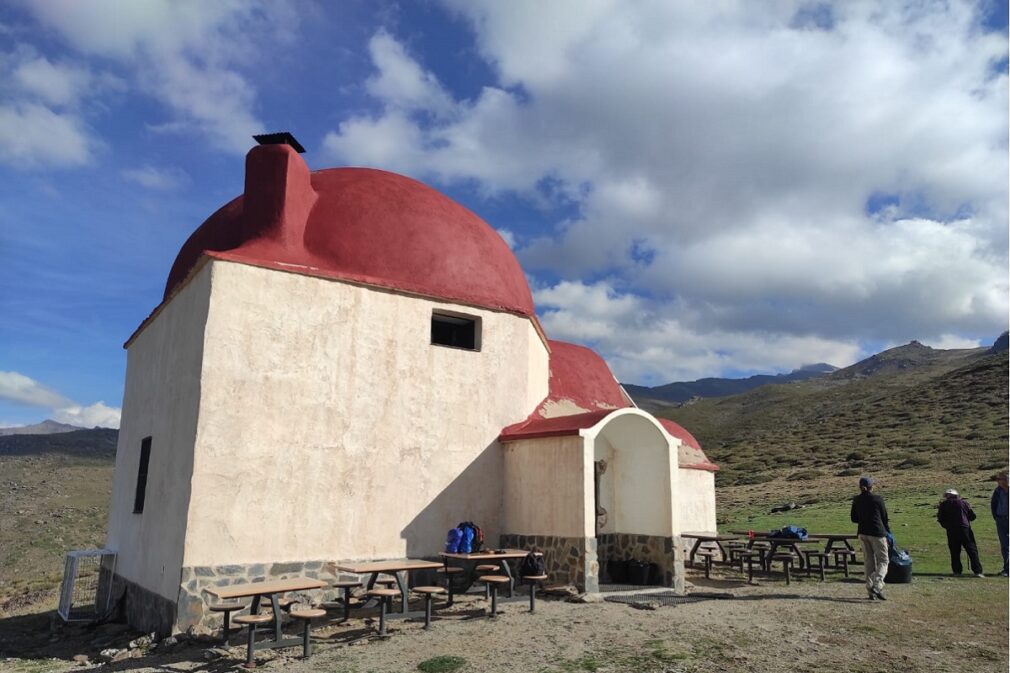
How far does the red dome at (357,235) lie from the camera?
11047mm

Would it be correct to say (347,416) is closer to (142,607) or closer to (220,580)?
(220,580)

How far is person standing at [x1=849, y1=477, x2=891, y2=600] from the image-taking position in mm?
9461

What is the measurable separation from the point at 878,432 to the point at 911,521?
24671 millimetres

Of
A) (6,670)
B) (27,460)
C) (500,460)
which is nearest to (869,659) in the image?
(500,460)

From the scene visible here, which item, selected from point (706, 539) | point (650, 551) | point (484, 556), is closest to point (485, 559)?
point (484, 556)

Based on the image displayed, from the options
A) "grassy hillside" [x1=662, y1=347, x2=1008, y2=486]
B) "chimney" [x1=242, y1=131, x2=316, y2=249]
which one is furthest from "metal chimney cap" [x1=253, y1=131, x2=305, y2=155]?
"grassy hillside" [x1=662, y1=347, x2=1008, y2=486]

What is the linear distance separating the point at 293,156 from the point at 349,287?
2.62 meters

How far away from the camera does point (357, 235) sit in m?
11.6

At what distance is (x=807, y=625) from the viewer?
7809 mm

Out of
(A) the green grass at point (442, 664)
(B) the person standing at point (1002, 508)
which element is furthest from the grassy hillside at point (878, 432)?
(A) the green grass at point (442, 664)

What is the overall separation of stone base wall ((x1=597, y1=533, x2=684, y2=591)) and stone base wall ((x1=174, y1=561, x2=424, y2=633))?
529 cm

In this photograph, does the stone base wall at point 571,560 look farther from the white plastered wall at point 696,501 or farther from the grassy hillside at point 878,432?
the grassy hillside at point 878,432

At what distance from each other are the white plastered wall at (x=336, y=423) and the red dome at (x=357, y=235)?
17.3 inches

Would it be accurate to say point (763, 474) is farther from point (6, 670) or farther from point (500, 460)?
point (6, 670)
